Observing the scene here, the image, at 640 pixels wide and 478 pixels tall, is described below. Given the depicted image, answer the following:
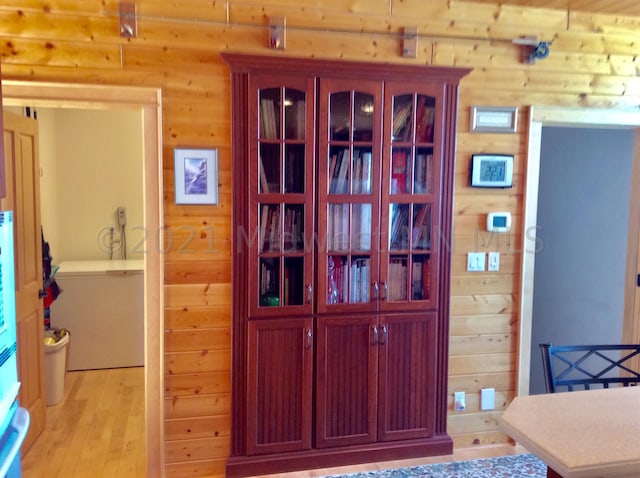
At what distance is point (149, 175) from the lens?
8.38 ft

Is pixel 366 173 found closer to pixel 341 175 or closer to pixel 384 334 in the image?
pixel 341 175

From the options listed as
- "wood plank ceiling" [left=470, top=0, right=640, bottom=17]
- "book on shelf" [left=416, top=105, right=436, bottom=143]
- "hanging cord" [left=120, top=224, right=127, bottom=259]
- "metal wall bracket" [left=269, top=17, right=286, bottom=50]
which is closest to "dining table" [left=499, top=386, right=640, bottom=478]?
"book on shelf" [left=416, top=105, right=436, bottom=143]

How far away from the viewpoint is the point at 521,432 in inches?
55.6

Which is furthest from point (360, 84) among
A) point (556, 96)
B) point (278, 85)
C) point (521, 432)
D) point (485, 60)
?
point (521, 432)

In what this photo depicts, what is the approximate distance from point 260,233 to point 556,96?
1.97 metres

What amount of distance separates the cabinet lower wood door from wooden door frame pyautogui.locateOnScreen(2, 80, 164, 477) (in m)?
0.49

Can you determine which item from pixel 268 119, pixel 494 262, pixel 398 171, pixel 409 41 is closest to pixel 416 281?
pixel 494 262

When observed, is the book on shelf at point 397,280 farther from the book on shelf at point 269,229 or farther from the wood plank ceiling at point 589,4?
the wood plank ceiling at point 589,4

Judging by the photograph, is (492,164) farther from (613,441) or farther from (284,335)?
(613,441)

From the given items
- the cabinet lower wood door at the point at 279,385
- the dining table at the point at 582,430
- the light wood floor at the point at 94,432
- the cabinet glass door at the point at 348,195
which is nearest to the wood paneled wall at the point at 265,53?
the cabinet lower wood door at the point at 279,385

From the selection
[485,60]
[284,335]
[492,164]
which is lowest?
[284,335]

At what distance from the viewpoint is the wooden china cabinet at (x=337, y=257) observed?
8.62 feet

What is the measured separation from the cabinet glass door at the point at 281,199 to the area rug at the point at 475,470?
3.43 ft

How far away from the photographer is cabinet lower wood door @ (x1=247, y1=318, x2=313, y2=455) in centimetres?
268
